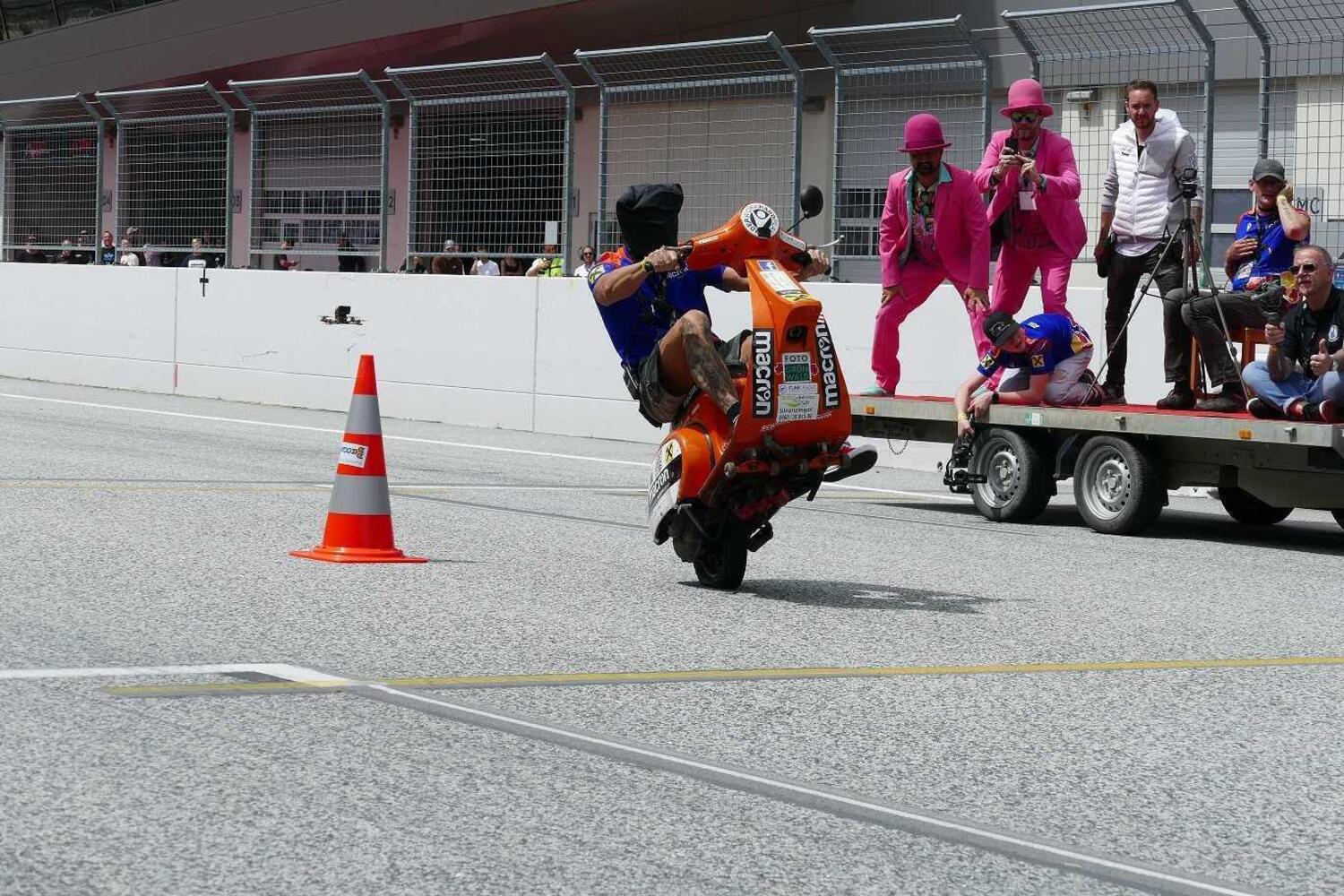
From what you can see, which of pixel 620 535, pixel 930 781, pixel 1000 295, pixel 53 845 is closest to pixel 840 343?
pixel 1000 295

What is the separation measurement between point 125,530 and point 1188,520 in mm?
6580

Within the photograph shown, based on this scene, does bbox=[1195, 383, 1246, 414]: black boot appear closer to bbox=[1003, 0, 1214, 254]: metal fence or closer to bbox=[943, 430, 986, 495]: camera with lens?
bbox=[943, 430, 986, 495]: camera with lens

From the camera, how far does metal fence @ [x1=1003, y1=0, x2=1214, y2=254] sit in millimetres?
13984

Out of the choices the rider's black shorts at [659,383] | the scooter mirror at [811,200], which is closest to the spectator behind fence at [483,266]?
the rider's black shorts at [659,383]

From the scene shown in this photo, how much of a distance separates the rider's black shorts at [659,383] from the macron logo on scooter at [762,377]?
177mm

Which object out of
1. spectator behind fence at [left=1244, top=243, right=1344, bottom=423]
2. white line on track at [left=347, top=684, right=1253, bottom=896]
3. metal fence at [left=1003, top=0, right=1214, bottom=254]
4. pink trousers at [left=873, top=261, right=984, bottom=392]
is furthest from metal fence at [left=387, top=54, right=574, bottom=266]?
white line on track at [left=347, top=684, right=1253, bottom=896]

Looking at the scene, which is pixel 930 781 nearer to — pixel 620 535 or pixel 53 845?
pixel 53 845

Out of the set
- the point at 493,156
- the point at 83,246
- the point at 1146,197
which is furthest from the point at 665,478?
the point at 83,246

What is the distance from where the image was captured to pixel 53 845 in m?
4.18

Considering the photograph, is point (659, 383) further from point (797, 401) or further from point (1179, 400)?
point (1179, 400)

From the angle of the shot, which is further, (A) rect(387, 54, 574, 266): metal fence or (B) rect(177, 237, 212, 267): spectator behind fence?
(B) rect(177, 237, 212, 267): spectator behind fence

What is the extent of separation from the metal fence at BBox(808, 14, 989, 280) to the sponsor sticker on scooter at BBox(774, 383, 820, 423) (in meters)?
7.57

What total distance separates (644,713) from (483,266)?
Answer: 44.9 feet

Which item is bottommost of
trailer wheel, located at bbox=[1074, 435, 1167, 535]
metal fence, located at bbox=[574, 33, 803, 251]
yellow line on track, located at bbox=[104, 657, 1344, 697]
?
yellow line on track, located at bbox=[104, 657, 1344, 697]
